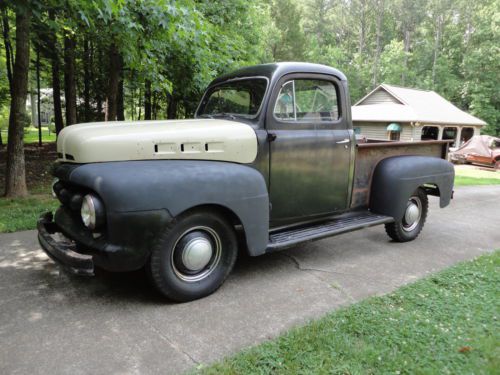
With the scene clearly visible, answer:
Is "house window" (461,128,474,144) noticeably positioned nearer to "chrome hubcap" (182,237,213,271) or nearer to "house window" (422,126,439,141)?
"house window" (422,126,439,141)

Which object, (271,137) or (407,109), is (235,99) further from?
(407,109)

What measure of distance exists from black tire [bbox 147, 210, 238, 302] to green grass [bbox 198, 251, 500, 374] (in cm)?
90

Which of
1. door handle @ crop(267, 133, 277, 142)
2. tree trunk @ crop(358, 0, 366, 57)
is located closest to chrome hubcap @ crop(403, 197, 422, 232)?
door handle @ crop(267, 133, 277, 142)

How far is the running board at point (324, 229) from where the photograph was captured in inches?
149

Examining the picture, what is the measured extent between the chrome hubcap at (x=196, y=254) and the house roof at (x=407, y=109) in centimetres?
2359

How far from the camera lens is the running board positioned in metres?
3.79

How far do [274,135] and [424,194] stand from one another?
278cm

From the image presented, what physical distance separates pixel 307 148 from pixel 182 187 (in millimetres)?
1567

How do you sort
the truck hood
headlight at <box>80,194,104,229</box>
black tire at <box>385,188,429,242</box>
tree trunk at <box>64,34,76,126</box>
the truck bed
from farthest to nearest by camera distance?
1. tree trunk at <box>64,34,76,126</box>
2. black tire at <box>385,188,429,242</box>
3. the truck bed
4. the truck hood
5. headlight at <box>80,194,104,229</box>

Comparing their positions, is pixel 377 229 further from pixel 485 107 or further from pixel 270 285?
pixel 485 107

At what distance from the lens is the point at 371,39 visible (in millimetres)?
46000

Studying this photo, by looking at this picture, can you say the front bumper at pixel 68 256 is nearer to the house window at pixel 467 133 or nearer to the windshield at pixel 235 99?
the windshield at pixel 235 99

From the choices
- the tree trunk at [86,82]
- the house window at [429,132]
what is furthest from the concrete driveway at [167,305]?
the house window at [429,132]

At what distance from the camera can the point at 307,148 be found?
4.03m
